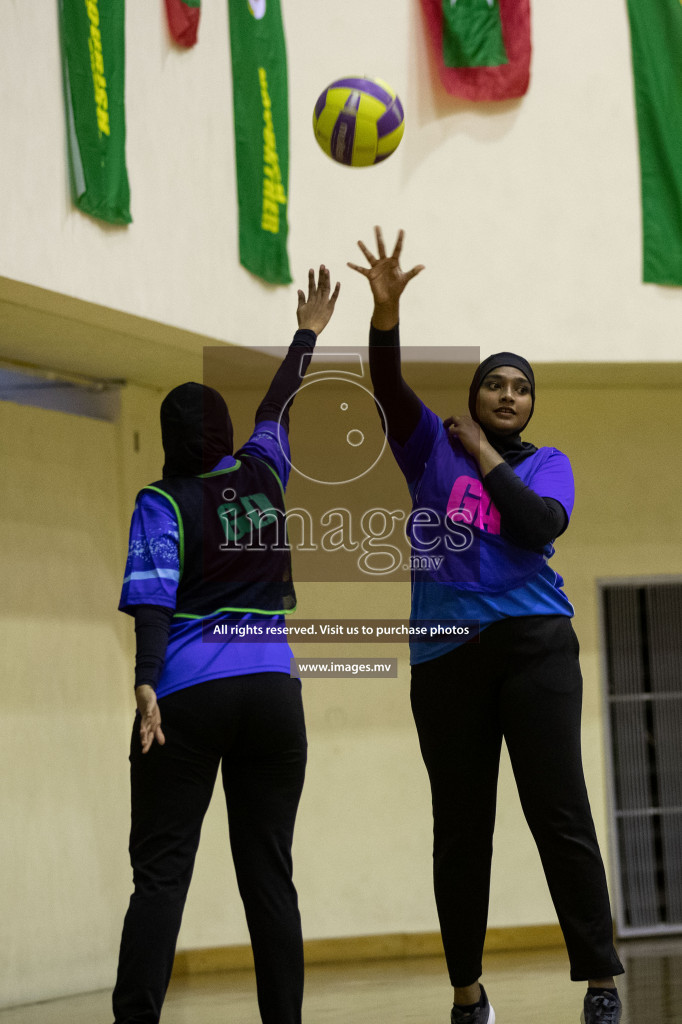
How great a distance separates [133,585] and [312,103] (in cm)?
358

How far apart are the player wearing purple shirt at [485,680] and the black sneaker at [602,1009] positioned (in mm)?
11

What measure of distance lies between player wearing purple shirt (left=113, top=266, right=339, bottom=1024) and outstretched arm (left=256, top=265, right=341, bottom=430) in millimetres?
231

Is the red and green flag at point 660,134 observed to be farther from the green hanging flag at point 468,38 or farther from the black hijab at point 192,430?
the black hijab at point 192,430

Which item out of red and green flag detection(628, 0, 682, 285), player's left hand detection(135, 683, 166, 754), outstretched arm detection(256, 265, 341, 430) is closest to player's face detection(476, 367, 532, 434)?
outstretched arm detection(256, 265, 341, 430)

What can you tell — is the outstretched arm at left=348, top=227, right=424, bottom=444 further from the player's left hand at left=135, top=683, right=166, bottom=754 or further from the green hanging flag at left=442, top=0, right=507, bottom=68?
the green hanging flag at left=442, top=0, right=507, bottom=68

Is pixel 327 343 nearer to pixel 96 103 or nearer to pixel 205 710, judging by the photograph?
pixel 96 103

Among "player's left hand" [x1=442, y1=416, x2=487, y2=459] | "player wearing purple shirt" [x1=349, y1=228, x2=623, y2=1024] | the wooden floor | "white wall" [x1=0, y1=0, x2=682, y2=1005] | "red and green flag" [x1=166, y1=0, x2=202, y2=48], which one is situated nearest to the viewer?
"player wearing purple shirt" [x1=349, y1=228, x2=623, y2=1024]

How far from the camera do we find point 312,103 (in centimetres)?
561

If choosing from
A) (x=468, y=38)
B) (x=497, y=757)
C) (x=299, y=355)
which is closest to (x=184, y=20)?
(x=468, y=38)

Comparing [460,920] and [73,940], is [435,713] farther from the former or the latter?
[73,940]

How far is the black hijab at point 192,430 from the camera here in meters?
2.89

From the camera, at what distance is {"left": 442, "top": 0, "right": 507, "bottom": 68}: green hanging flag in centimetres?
576

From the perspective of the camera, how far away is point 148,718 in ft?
8.75

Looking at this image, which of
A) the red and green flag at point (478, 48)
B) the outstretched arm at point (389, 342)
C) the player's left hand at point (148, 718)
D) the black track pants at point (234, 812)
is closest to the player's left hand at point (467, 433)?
the outstretched arm at point (389, 342)
